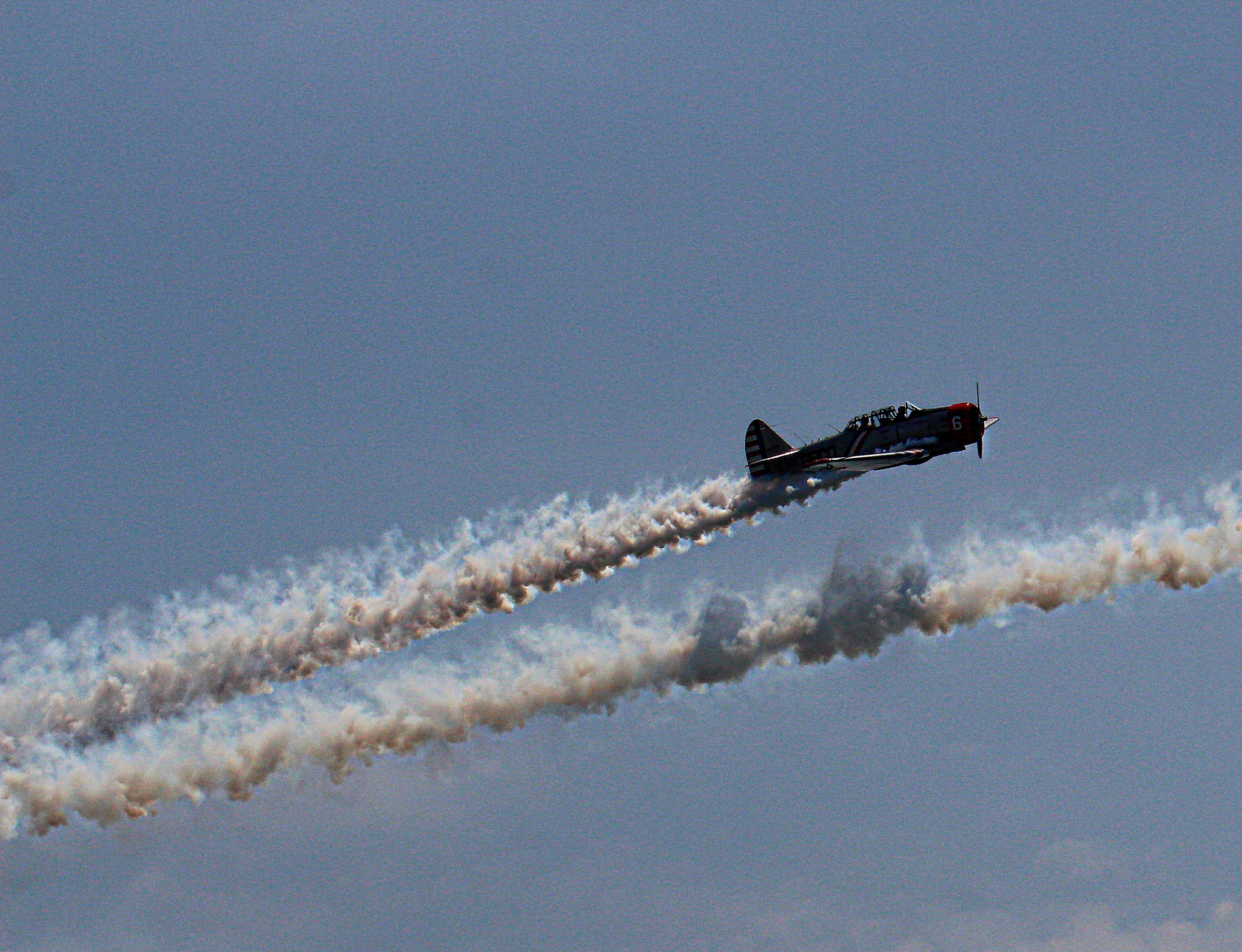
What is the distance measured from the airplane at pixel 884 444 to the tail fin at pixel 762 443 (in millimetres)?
34

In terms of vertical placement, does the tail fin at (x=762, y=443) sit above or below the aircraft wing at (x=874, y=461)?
above

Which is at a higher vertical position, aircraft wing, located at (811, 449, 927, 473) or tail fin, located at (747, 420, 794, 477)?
tail fin, located at (747, 420, 794, 477)

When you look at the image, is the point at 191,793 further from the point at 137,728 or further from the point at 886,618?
the point at 886,618

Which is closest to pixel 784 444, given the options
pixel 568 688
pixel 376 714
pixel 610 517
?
pixel 610 517

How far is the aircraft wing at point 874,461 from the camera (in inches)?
3204

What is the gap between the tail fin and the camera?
85.1 m

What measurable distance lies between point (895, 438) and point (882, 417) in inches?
39.5

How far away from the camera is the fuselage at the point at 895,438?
8150 cm

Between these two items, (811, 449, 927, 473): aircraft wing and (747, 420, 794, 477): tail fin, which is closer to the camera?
(811, 449, 927, 473): aircraft wing

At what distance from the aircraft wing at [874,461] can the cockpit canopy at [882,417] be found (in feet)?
3.84

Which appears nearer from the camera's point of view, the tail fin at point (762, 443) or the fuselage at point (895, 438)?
the fuselage at point (895, 438)

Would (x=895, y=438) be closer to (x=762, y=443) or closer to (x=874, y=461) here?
(x=874, y=461)

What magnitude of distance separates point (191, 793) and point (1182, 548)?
1486 inches

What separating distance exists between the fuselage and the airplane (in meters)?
0.02
